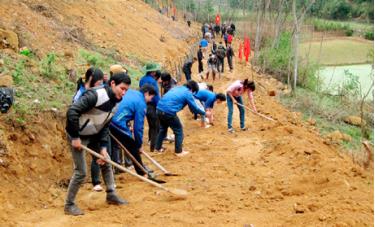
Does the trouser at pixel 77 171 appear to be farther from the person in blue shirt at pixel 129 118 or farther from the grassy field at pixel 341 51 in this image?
the grassy field at pixel 341 51

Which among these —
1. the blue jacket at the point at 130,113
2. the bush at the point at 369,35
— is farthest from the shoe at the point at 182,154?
the bush at the point at 369,35

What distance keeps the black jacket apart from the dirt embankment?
0.98 m

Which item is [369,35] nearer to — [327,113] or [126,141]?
[327,113]

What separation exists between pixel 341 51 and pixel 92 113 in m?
→ 39.4

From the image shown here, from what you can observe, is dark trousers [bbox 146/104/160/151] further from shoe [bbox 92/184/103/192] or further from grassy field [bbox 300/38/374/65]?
grassy field [bbox 300/38/374/65]

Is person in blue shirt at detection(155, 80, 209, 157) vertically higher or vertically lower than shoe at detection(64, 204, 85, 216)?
higher

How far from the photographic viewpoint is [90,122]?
5215 mm

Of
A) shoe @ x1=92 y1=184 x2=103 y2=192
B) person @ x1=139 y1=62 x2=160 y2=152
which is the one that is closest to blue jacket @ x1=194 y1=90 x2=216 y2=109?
person @ x1=139 y1=62 x2=160 y2=152

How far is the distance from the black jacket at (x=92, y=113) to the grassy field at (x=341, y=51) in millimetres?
30398

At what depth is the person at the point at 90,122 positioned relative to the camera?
495cm

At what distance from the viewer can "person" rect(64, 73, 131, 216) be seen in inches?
195

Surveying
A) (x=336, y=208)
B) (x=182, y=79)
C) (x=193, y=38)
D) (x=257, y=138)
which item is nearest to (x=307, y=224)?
(x=336, y=208)

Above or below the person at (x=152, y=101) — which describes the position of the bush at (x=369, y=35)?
below

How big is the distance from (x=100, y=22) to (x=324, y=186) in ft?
52.7
